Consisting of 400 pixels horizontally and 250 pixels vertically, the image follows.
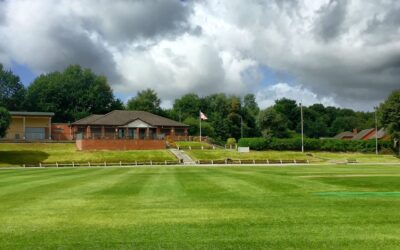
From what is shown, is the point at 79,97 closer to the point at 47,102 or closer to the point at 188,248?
the point at 47,102

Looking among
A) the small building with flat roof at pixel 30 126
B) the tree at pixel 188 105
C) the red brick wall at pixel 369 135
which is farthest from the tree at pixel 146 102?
the red brick wall at pixel 369 135

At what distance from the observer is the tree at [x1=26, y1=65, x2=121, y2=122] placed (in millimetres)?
111688

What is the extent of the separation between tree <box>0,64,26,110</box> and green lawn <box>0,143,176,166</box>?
38.3 metres

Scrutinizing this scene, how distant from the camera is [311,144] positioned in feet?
→ 273

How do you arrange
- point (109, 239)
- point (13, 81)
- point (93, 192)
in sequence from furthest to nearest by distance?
point (13, 81), point (93, 192), point (109, 239)

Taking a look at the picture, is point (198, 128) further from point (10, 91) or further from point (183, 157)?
point (10, 91)

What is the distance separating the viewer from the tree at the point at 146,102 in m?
116

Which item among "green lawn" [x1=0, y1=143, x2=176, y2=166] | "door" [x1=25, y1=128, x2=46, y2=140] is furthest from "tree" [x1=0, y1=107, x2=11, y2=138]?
"door" [x1=25, y1=128, x2=46, y2=140]

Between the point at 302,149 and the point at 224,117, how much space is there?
151 ft

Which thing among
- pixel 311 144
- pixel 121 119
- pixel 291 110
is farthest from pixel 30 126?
A: pixel 291 110

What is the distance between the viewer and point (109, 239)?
9.23 metres

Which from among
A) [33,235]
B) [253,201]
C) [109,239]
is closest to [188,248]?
[109,239]

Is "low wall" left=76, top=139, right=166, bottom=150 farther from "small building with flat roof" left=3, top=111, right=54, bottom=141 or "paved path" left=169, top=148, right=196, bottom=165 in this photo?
"small building with flat roof" left=3, top=111, right=54, bottom=141

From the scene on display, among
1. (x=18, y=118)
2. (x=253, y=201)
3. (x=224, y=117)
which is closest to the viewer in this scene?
(x=253, y=201)
